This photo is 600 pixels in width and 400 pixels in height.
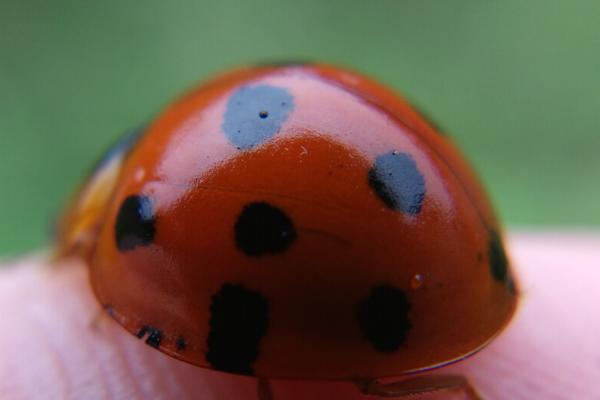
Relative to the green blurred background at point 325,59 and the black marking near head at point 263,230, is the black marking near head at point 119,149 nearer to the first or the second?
the black marking near head at point 263,230

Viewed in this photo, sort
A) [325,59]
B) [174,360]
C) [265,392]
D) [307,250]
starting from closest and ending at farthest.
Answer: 1. [307,250]
2. [265,392]
3. [174,360]
4. [325,59]

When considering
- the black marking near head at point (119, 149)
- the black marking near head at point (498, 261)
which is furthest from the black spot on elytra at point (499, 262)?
the black marking near head at point (119, 149)

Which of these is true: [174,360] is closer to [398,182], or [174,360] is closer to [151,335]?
[151,335]

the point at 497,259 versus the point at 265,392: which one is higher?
the point at 497,259

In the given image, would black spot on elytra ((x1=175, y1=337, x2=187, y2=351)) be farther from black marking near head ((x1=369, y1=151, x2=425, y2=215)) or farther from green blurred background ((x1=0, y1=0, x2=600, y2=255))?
green blurred background ((x1=0, y1=0, x2=600, y2=255))

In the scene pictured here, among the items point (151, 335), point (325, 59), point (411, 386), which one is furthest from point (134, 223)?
point (325, 59)

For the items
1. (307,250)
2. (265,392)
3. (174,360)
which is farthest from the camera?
(174,360)

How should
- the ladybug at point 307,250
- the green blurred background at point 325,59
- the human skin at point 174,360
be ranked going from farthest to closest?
the green blurred background at point 325,59 → the human skin at point 174,360 → the ladybug at point 307,250
